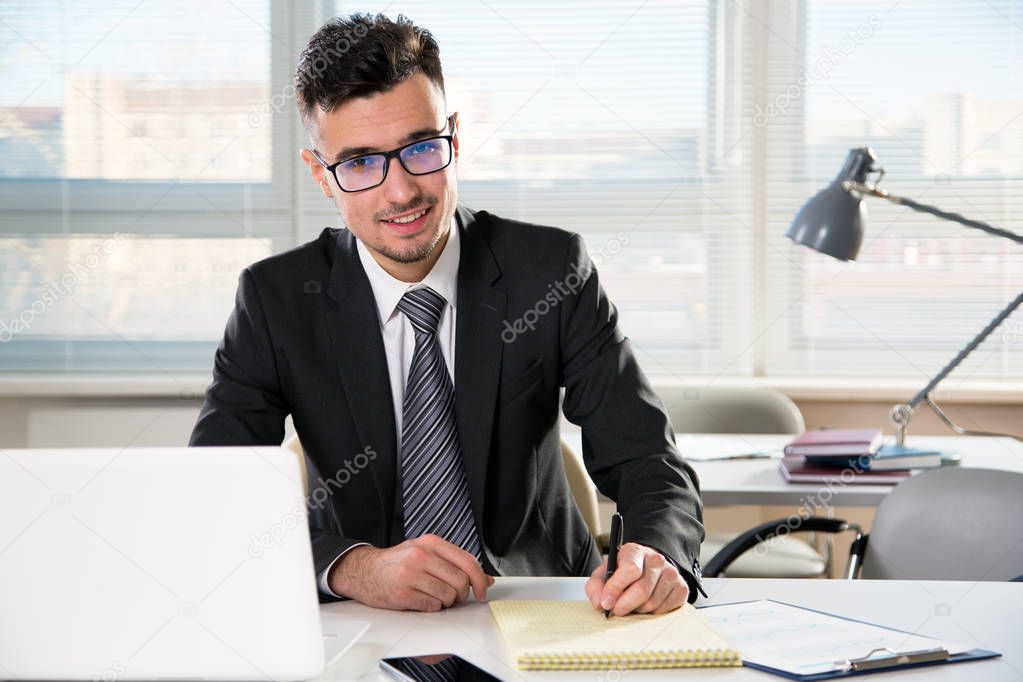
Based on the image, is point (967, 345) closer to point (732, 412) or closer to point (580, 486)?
point (732, 412)

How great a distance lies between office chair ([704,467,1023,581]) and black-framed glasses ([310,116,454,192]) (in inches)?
42.7

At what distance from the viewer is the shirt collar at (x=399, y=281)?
1.83 metres

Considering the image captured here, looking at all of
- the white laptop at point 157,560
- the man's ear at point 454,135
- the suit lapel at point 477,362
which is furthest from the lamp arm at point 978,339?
the white laptop at point 157,560

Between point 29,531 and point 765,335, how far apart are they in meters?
3.57

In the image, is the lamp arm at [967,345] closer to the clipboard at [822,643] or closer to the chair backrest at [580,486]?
the chair backrest at [580,486]

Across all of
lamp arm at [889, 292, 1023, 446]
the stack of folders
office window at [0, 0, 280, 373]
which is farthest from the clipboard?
office window at [0, 0, 280, 373]

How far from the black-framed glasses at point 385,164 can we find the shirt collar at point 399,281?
5.7 inches

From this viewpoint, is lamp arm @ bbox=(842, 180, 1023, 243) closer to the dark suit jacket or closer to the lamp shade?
the lamp shade

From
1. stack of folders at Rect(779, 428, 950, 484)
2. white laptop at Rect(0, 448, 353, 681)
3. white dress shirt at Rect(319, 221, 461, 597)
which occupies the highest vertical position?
white dress shirt at Rect(319, 221, 461, 597)

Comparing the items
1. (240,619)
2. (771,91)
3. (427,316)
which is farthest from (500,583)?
(771,91)

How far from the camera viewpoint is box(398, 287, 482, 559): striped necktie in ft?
5.75

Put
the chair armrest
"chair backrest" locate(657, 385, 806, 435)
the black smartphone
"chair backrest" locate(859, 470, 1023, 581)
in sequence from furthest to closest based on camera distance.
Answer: "chair backrest" locate(657, 385, 806, 435), the chair armrest, "chair backrest" locate(859, 470, 1023, 581), the black smartphone

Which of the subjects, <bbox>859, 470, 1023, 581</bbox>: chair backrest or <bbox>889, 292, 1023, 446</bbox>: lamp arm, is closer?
<bbox>859, 470, 1023, 581</bbox>: chair backrest

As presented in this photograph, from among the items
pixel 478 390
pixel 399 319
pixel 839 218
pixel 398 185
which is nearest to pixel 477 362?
pixel 478 390
